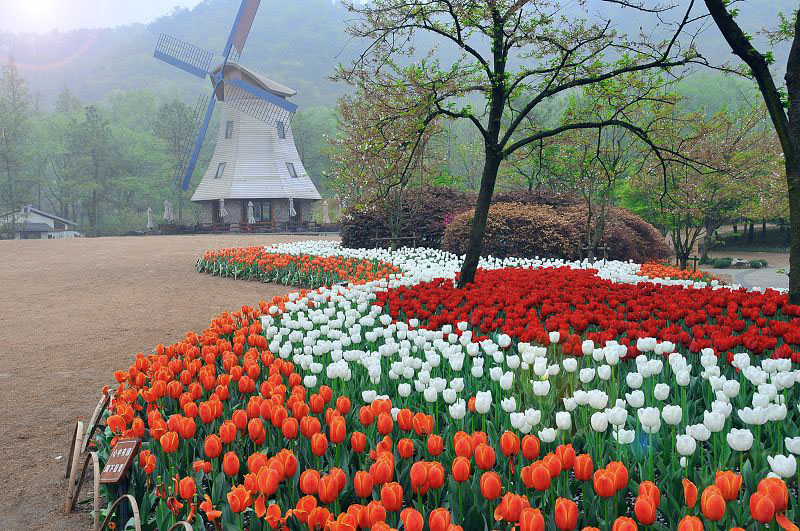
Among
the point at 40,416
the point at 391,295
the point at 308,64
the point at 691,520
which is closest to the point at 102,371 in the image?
the point at 40,416

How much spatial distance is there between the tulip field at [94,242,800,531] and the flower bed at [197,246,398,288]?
8.34m

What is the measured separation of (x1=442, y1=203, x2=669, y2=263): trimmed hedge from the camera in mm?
16453

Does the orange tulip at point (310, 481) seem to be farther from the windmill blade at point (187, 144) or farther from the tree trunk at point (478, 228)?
the windmill blade at point (187, 144)

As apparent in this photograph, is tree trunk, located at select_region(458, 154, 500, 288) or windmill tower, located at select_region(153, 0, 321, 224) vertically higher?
windmill tower, located at select_region(153, 0, 321, 224)

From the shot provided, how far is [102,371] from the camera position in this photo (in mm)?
7898

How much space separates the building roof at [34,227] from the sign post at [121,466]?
210ft

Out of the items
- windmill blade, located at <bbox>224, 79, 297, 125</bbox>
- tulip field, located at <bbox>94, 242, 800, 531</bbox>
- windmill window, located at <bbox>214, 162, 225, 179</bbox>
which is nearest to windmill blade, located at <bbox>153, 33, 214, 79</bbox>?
windmill blade, located at <bbox>224, 79, 297, 125</bbox>

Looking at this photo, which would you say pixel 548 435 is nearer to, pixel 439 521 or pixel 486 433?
pixel 486 433

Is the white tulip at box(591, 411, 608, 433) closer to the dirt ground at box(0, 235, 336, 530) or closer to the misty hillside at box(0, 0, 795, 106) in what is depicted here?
the dirt ground at box(0, 235, 336, 530)

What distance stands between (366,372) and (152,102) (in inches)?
3886

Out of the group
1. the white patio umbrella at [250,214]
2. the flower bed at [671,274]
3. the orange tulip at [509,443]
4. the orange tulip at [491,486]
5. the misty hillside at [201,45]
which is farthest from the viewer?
the misty hillside at [201,45]

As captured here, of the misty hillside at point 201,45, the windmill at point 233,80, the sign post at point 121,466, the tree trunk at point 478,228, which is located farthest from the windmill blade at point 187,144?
the sign post at point 121,466

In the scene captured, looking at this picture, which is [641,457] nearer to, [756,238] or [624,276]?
[624,276]

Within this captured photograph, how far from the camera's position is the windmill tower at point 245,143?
139 ft
